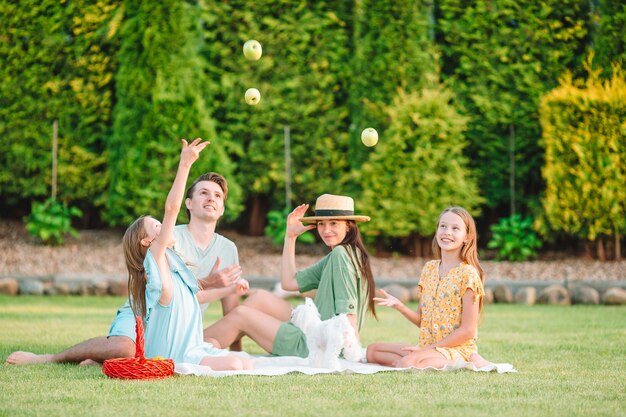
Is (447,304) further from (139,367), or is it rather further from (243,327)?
(139,367)

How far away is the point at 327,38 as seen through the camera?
1218cm

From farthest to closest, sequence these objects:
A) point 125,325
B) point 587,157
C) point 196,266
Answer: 1. point 587,157
2. point 196,266
3. point 125,325

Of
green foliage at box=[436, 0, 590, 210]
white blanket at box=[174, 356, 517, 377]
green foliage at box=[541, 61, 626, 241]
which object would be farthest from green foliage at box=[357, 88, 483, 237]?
white blanket at box=[174, 356, 517, 377]

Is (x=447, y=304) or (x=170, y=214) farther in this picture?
(x=447, y=304)

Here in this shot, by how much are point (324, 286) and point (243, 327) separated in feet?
2.00

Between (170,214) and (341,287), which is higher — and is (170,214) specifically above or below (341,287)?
above

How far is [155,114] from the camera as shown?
1152 cm

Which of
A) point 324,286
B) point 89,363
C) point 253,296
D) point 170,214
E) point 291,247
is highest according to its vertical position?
point 170,214

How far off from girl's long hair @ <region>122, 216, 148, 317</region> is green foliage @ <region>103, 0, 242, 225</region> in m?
6.15

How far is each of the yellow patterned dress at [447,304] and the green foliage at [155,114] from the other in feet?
20.8

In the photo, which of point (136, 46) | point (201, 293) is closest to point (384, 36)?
point (136, 46)

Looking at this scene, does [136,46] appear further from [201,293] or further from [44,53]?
[201,293]

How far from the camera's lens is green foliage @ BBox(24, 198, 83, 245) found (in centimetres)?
1156

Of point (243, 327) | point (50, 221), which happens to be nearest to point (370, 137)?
point (243, 327)
